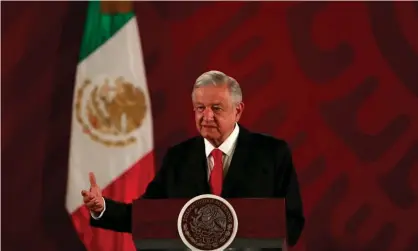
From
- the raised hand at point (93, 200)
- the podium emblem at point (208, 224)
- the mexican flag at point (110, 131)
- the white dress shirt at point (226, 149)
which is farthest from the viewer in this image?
the mexican flag at point (110, 131)

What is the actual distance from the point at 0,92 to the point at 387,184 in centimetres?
188

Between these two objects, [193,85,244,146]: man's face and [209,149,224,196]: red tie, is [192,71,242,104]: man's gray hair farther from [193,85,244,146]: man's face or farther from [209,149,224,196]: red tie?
[209,149,224,196]: red tie

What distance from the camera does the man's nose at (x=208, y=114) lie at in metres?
1.66

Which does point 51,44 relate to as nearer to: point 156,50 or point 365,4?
point 156,50

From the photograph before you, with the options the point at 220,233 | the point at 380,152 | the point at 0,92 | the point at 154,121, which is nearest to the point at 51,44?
the point at 0,92

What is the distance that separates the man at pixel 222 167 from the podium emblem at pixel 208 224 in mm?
212

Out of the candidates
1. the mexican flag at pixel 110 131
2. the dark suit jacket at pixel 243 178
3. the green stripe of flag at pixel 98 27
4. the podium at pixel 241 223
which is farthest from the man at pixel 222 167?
the green stripe of flag at pixel 98 27

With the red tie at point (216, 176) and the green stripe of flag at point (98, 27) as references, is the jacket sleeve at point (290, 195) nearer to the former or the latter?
the red tie at point (216, 176)

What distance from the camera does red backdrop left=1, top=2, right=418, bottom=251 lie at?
119 inches

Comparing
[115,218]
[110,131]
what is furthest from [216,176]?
[110,131]

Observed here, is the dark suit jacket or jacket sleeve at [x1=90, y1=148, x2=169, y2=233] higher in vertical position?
the dark suit jacket

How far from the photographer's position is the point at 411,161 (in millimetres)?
3029

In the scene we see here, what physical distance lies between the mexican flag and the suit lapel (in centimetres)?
129

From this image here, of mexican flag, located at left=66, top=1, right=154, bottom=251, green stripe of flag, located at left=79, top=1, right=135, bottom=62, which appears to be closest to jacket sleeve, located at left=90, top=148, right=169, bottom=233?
mexican flag, located at left=66, top=1, right=154, bottom=251
